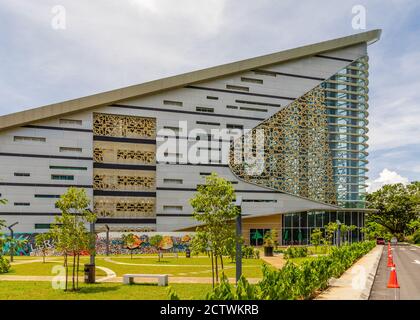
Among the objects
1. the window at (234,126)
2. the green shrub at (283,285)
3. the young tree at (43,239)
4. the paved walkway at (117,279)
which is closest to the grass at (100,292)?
the paved walkway at (117,279)

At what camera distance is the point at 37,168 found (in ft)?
160

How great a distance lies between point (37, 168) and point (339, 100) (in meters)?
47.2

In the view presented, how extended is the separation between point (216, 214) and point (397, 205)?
301 ft

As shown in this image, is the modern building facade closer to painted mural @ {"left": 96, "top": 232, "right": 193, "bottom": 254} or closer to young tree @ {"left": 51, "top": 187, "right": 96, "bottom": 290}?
painted mural @ {"left": 96, "top": 232, "right": 193, "bottom": 254}

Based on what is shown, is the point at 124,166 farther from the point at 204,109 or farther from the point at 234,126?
the point at 234,126

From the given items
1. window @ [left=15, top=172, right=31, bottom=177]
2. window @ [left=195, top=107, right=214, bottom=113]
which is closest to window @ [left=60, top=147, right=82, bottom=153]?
window @ [left=15, top=172, right=31, bottom=177]

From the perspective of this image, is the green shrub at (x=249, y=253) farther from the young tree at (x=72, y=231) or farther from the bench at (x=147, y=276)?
the young tree at (x=72, y=231)

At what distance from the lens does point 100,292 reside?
713 inches

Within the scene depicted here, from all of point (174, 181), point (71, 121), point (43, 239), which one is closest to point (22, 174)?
point (71, 121)

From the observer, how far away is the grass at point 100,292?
A: 54.3 ft

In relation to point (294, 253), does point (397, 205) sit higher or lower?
higher

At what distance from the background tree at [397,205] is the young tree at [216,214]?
89.3 meters
